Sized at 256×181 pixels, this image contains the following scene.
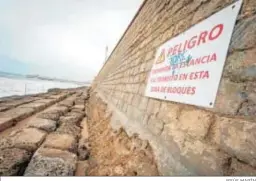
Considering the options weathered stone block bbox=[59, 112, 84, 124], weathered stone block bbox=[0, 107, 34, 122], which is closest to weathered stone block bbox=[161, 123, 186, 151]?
weathered stone block bbox=[59, 112, 84, 124]

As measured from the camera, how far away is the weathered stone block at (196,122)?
1049 mm

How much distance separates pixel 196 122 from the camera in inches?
44.3

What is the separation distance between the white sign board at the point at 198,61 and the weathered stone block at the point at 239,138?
0.48ft

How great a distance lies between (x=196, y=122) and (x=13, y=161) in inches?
40.6

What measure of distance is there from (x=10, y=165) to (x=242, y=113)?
1.20 m

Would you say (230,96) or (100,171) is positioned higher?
(230,96)

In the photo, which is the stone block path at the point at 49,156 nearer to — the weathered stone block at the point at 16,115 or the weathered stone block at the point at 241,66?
the weathered stone block at the point at 16,115

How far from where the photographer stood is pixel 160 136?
1.45 metres

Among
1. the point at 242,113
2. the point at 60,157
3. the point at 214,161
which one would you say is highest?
the point at 242,113

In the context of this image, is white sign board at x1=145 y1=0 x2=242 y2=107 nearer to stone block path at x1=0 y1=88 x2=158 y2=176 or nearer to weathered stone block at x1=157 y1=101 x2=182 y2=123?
weathered stone block at x1=157 y1=101 x2=182 y2=123

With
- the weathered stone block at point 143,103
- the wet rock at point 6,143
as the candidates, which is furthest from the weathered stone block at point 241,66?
the wet rock at point 6,143

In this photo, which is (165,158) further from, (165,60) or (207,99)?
(165,60)

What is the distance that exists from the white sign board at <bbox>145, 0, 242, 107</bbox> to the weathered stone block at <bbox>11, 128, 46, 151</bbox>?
92 cm
